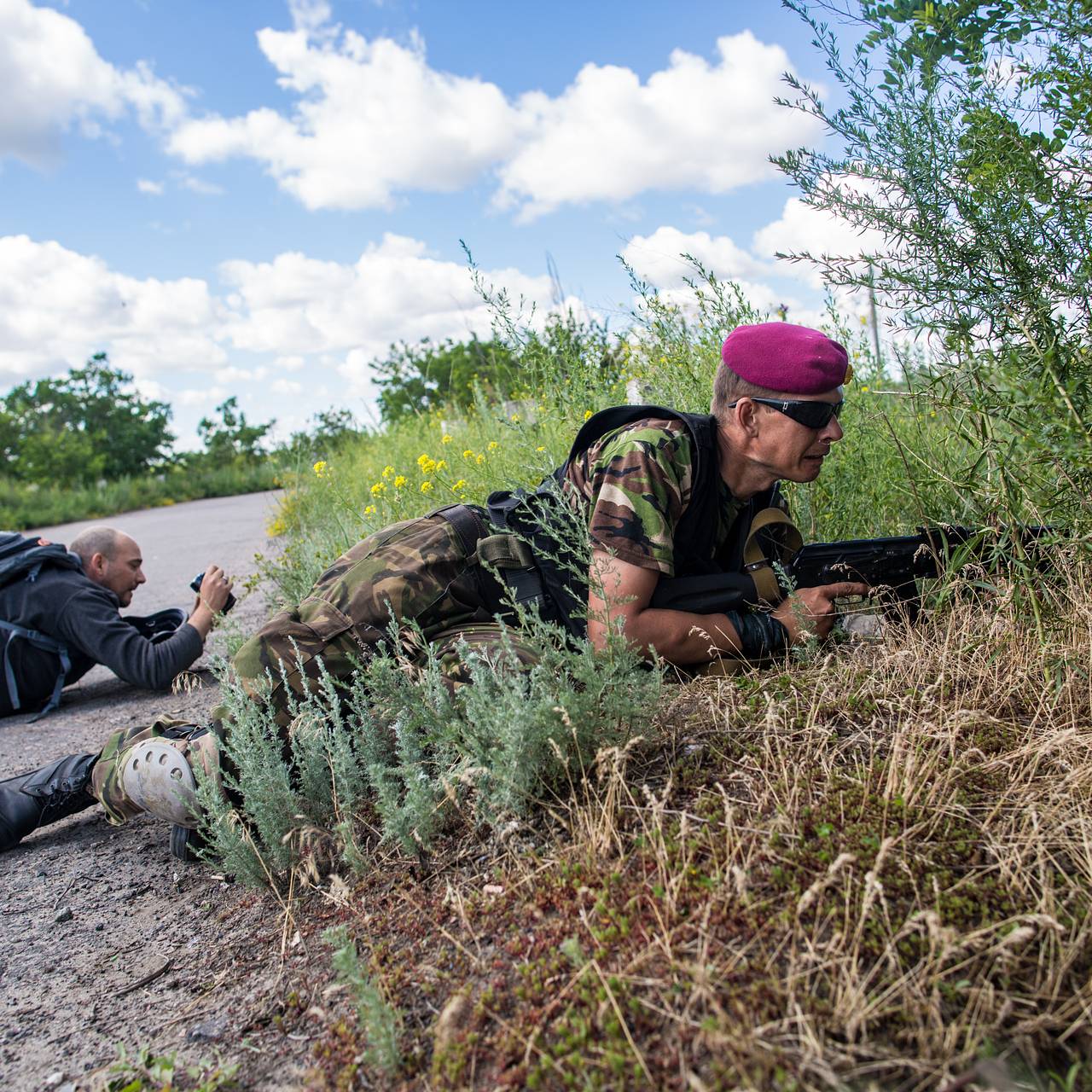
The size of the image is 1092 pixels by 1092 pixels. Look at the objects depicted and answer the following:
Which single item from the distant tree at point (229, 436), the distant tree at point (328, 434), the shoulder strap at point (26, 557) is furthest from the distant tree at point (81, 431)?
the shoulder strap at point (26, 557)

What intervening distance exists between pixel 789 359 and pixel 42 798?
307cm

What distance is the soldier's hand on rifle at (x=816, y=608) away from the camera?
308 centimetres

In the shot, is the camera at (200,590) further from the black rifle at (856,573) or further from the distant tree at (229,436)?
the distant tree at (229,436)

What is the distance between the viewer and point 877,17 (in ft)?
8.75

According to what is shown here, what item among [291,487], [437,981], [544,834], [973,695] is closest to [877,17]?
[973,695]

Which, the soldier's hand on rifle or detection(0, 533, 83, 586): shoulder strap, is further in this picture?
detection(0, 533, 83, 586): shoulder strap

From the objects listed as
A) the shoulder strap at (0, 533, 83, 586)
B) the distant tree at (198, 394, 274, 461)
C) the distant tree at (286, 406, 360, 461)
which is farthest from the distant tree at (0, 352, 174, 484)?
the shoulder strap at (0, 533, 83, 586)

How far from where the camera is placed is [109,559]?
5.07 meters

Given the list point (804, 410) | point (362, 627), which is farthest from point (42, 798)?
point (804, 410)

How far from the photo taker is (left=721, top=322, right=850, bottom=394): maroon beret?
290 cm

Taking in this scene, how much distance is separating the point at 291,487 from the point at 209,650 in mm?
4204

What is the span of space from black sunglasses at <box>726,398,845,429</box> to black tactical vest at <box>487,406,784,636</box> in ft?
0.85

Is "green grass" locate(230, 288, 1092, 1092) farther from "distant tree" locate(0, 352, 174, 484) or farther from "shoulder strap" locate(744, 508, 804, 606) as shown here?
"distant tree" locate(0, 352, 174, 484)

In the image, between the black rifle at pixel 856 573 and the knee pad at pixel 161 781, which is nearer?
the knee pad at pixel 161 781
